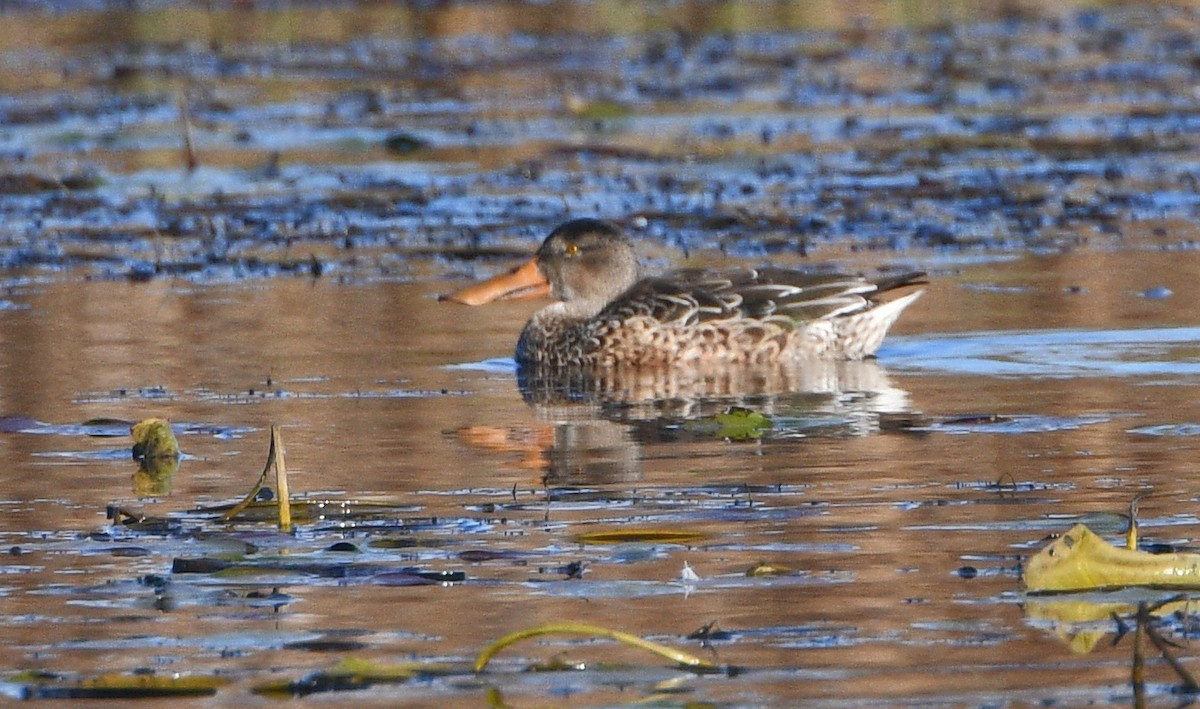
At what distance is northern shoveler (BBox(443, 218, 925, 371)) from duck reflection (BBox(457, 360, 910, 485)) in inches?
3.2

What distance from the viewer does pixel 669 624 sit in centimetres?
520

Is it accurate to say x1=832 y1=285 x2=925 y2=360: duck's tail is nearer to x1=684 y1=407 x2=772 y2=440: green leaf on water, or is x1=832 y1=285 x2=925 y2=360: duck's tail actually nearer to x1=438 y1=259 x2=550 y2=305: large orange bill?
x1=438 y1=259 x2=550 y2=305: large orange bill

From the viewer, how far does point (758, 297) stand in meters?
10.5

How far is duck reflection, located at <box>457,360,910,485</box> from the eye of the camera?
7.79 m

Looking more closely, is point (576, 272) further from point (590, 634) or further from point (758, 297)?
point (590, 634)

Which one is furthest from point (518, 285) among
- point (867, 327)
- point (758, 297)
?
point (867, 327)

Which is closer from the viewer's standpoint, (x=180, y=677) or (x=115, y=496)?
(x=180, y=677)

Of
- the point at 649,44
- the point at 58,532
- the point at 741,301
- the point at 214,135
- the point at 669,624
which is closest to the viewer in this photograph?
the point at 669,624

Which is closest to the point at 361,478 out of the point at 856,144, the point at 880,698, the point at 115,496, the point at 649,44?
the point at 115,496

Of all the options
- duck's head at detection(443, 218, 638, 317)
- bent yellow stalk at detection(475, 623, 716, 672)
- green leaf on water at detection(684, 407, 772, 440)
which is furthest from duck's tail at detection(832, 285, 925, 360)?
bent yellow stalk at detection(475, 623, 716, 672)

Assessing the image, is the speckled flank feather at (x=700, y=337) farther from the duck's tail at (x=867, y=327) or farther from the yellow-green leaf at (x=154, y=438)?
the yellow-green leaf at (x=154, y=438)

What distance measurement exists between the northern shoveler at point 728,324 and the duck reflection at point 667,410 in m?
0.08

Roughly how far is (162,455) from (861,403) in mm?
2513

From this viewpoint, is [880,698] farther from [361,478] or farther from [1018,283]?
[1018,283]
